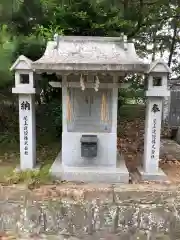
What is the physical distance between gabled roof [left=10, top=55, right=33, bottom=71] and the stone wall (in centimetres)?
222

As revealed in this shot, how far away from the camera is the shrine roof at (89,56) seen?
15.8ft

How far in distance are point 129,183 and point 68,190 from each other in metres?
1.11

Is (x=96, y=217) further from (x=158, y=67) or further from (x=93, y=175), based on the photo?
(x=158, y=67)

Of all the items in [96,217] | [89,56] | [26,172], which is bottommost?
[96,217]

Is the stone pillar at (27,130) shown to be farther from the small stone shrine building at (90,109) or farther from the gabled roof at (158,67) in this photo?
the gabled roof at (158,67)

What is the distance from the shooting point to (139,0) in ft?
26.6

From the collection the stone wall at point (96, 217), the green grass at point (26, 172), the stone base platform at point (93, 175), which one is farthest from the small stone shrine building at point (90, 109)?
the stone wall at point (96, 217)

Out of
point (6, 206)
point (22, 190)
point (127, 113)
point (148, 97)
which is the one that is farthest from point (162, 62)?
point (127, 113)

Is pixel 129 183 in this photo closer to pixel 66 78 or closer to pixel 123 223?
pixel 123 223

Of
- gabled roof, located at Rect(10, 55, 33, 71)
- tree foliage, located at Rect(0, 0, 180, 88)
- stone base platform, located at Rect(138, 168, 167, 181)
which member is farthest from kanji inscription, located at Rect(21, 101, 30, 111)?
stone base platform, located at Rect(138, 168, 167, 181)

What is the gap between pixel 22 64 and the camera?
5.21 m

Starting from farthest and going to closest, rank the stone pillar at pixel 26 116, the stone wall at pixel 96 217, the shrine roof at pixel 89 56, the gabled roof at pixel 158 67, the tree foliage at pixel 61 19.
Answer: the tree foliage at pixel 61 19, the stone pillar at pixel 26 116, the gabled roof at pixel 158 67, the shrine roof at pixel 89 56, the stone wall at pixel 96 217

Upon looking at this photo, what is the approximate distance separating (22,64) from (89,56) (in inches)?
46.6

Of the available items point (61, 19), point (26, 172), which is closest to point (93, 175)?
point (26, 172)
